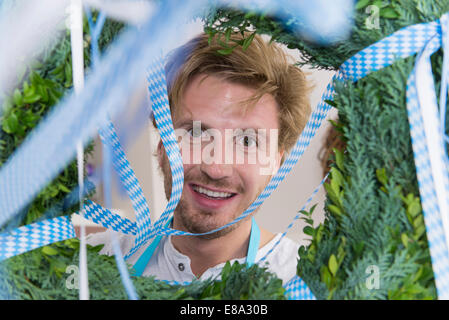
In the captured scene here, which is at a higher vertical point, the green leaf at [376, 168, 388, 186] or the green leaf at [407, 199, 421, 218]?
the green leaf at [376, 168, 388, 186]

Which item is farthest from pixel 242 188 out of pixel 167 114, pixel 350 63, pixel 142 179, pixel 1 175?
pixel 142 179

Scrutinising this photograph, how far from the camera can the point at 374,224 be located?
A: 1.98 feet

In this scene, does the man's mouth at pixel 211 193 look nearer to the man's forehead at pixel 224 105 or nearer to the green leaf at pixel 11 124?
the man's forehead at pixel 224 105

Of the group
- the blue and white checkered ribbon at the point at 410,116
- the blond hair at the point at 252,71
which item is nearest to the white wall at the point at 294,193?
the blond hair at the point at 252,71

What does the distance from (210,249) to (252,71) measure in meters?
Answer: 0.50

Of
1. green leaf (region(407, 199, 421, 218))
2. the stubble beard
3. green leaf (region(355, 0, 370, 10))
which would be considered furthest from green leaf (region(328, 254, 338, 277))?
the stubble beard

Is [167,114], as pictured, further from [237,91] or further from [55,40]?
[237,91]

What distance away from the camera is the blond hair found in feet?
3.49

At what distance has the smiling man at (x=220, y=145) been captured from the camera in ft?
3.48

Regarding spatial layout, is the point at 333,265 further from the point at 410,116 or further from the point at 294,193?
the point at 294,193

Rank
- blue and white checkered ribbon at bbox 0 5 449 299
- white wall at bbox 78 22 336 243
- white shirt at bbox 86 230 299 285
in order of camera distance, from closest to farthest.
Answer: blue and white checkered ribbon at bbox 0 5 449 299 → white shirt at bbox 86 230 299 285 → white wall at bbox 78 22 336 243

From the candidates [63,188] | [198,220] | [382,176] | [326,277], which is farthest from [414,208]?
[198,220]

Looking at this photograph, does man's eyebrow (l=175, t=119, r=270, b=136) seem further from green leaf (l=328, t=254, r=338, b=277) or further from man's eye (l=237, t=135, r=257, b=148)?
green leaf (l=328, t=254, r=338, b=277)

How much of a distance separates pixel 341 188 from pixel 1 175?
0.53m
